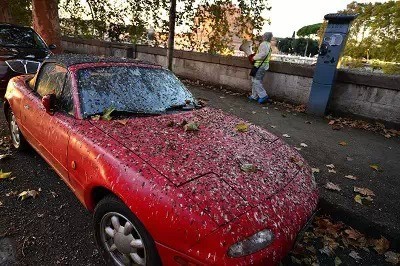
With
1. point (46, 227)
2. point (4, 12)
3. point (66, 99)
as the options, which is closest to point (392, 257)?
point (46, 227)

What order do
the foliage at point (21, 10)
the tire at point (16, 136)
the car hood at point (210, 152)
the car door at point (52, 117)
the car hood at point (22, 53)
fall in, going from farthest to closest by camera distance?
the foliage at point (21, 10), the car hood at point (22, 53), the tire at point (16, 136), the car door at point (52, 117), the car hood at point (210, 152)

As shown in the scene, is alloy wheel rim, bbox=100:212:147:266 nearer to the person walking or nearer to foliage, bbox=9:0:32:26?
the person walking

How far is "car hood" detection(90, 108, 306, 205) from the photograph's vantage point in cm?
203

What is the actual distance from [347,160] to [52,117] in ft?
13.6

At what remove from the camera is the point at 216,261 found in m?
1.62

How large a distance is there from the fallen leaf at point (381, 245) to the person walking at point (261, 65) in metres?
5.18

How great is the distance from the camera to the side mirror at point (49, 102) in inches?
111

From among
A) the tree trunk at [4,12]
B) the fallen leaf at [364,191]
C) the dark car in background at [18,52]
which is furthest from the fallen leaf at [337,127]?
the tree trunk at [4,12]

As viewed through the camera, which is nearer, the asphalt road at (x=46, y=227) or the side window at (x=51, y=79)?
the asphalt road at (x=46, y=227)

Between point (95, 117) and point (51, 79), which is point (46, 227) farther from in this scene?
point (51, 79)

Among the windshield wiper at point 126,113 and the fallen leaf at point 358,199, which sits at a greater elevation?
the windshield wiper at point 126,113

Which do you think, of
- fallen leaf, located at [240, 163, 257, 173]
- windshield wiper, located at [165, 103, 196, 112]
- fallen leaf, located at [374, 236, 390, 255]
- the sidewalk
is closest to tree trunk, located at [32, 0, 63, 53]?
the sidewalk

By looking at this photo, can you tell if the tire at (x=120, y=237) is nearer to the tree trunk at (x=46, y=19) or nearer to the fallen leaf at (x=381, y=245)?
the fallen leaf at (x=381, y=245)

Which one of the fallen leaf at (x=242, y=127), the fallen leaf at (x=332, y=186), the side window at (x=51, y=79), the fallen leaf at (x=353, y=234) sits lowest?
the fallen leaf at (x=353, y=234)
